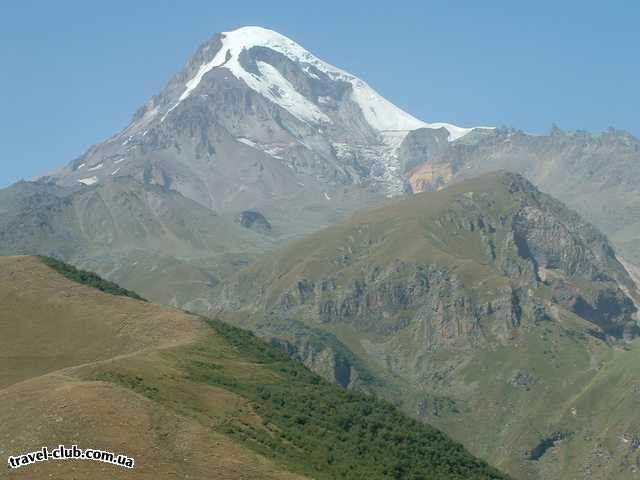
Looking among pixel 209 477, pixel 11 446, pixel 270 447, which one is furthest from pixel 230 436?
pixel 11 446

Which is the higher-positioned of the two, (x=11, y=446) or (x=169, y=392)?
(x=169, y=392)

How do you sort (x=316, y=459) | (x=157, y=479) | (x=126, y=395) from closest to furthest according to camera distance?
(x=157, y=479) → (x=126, y=395) → (x=316, y=459)

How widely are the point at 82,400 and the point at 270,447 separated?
109 feet

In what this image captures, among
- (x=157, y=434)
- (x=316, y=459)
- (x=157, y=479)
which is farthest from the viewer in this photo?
(x=316, y=459)

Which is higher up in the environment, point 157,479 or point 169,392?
point 169,392

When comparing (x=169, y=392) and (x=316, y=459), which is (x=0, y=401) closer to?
(x=169, y=392)

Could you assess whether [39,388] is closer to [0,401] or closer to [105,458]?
[0,401]

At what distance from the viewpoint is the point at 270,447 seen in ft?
624

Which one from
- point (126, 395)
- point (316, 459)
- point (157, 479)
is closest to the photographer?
point (157, 479)

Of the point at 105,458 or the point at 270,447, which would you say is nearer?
the point at 105,458

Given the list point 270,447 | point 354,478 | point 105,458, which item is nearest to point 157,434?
point 105,458

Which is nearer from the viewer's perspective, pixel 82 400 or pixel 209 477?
pixel 209 477

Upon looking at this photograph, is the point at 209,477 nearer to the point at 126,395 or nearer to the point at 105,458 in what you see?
the point at 105,458

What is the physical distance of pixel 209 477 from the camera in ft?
525
